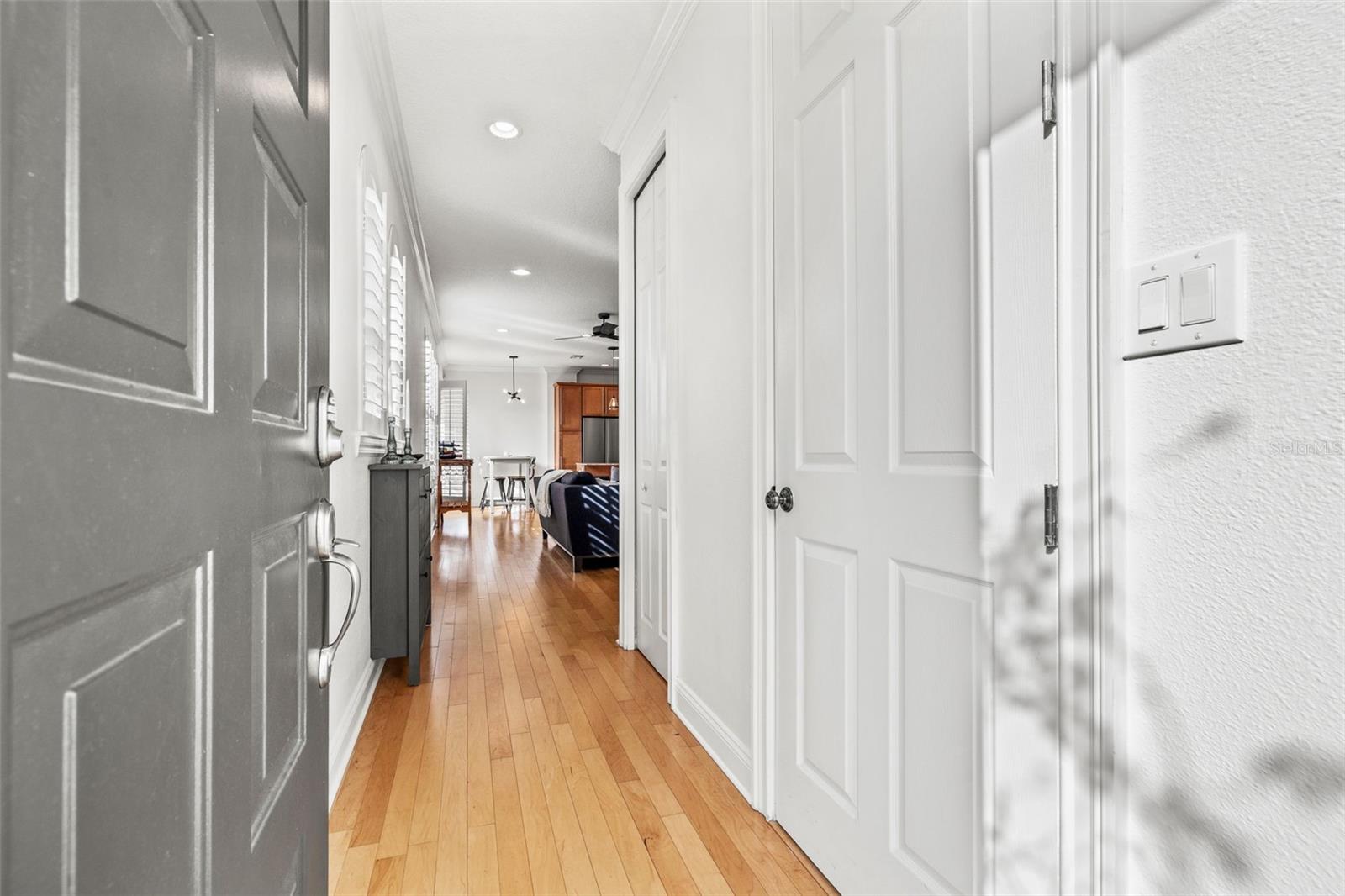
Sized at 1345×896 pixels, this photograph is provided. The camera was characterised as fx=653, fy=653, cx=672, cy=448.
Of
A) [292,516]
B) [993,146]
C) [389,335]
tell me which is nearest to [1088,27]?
[993,146]

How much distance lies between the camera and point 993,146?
1.08m

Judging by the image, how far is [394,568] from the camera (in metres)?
2.81

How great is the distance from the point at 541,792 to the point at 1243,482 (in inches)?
73.4

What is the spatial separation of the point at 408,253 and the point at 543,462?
8.02 m

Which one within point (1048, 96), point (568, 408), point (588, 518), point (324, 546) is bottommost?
point (588, 518)

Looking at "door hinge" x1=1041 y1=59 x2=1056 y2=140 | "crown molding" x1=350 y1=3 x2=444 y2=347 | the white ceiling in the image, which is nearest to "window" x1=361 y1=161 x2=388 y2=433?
"crown molding" x1=350 y1=3 x2=444 y2=347

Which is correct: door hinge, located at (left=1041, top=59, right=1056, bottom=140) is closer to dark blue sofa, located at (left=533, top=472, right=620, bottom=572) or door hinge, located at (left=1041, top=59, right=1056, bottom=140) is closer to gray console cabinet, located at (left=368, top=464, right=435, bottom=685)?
gray console cabinet, located at (left=368, top=464, right=435, bottom=685)

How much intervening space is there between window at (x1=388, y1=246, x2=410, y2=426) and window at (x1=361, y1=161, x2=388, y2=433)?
0.19 meters

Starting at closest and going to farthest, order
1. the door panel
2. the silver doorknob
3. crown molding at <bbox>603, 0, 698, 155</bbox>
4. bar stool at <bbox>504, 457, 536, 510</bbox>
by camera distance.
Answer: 1. the silver doorknob
2. the door panel
3. crown molding at <bbox>603, 0, 698, 155</bbox>
4. bar stool at <bbox>504, 457, 536, 510</bbox>

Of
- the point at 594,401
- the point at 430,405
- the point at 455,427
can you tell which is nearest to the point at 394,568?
the point at 430,405

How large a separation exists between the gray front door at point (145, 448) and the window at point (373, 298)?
2072mm

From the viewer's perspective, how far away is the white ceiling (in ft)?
8.28

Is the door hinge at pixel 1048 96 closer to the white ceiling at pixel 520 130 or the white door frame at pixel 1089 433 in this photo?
the white door frame at pixel 1089 433

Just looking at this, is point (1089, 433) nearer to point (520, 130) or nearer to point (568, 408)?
point (520, 130)
